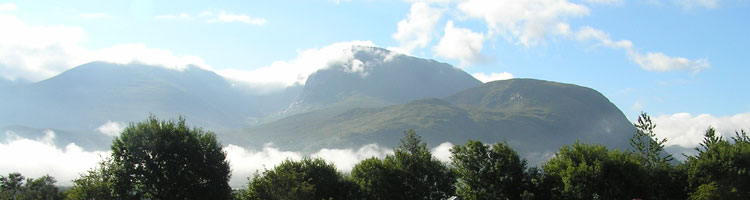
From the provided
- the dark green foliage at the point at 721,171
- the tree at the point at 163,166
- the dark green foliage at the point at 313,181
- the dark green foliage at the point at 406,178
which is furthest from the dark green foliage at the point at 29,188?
the dark green foliage at the point at 721,171

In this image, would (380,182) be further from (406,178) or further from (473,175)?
(473,175)

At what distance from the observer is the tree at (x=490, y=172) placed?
66.6 m

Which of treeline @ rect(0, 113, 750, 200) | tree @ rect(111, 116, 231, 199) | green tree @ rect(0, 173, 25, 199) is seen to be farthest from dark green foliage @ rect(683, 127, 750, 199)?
green tree @ rect(0, 173, 25, 199)

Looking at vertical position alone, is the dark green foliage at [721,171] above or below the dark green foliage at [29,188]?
below

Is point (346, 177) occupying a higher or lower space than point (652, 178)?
higher

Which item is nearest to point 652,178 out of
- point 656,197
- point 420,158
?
point 656,197

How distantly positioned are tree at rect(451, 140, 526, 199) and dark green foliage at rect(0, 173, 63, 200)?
60240 millimetres

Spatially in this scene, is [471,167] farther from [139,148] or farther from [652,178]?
[139,148]

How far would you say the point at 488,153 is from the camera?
69.6m

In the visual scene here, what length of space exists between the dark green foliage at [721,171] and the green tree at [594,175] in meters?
5.63

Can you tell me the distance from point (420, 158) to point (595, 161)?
23846mm

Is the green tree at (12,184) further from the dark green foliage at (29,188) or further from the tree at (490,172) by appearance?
the tree at (490,172)

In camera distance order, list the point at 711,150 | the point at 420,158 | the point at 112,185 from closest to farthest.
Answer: the point at 112,185
the point at 711,150
the point at 420,158

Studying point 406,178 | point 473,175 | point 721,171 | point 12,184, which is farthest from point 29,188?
point 721,171
